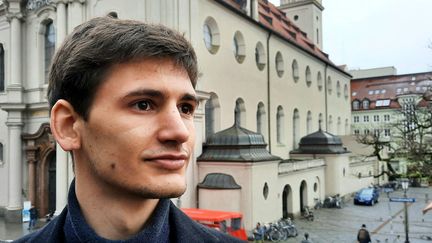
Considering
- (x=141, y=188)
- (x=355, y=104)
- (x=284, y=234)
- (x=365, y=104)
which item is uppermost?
(x=355, y=104)

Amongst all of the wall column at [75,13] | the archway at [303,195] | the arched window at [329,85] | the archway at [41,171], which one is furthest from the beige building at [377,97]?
the wall column at [75,13]

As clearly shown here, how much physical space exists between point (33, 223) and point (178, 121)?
2191 centimetres

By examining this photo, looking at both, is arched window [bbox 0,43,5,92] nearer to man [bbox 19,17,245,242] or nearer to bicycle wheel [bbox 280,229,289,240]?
bicycle wheel [bbox 280,229,289,240]

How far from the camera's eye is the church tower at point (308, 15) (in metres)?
49.8

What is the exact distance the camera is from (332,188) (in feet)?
101

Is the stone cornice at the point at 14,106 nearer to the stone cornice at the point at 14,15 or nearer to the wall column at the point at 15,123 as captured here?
the wall column at the point at 15,123

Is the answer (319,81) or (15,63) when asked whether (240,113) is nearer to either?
(15,63)

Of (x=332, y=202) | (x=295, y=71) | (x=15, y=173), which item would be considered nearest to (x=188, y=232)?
(x=15, y=173)

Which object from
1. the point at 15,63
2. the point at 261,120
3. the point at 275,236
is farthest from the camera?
the point at 261,120

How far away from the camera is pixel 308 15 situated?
5003 cm

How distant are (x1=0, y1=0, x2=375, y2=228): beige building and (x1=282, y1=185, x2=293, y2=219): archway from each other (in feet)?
0.24

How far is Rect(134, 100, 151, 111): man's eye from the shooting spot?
1.56 metres

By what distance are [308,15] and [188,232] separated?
51.5m

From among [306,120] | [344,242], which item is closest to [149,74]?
[344,242]
